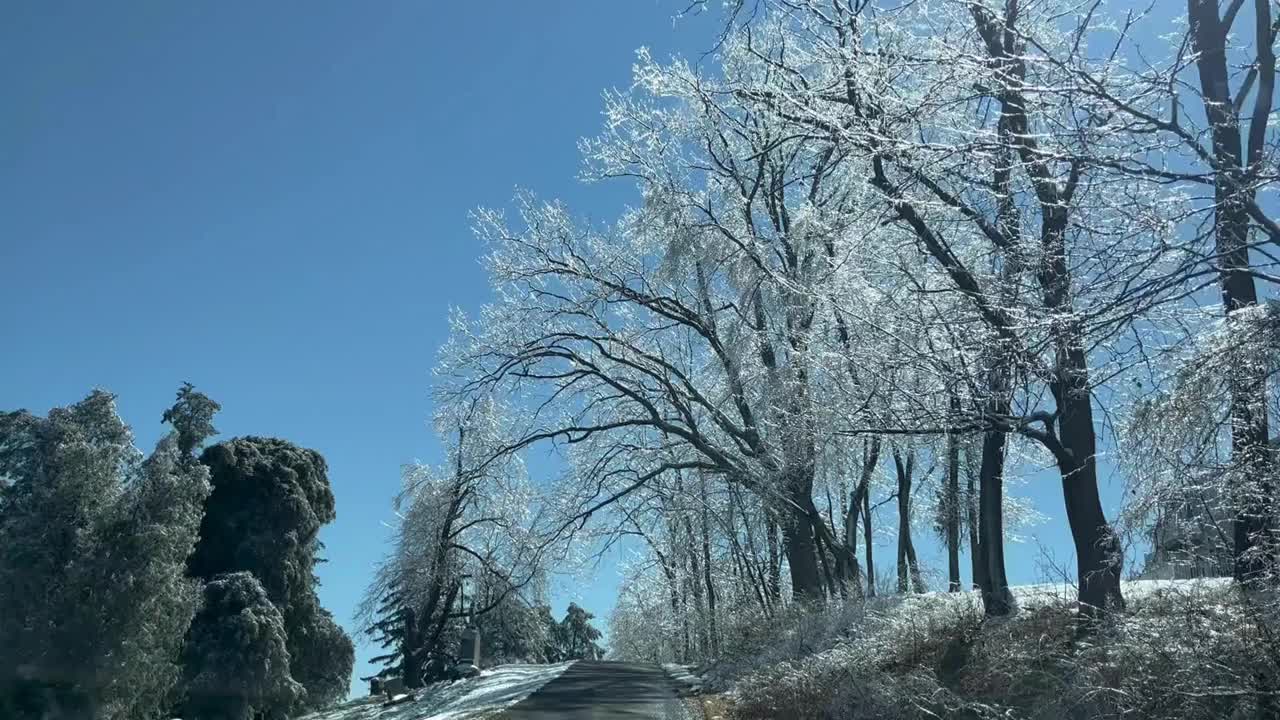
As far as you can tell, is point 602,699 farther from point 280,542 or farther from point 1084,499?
point 280,542

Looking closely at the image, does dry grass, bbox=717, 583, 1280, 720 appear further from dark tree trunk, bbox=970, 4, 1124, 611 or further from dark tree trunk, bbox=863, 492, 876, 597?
dark tree trunk, bbox=863, 492, 876, 597

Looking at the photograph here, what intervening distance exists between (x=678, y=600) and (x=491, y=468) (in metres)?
21.3

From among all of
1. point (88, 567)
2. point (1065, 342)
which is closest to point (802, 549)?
point (1065, 342)

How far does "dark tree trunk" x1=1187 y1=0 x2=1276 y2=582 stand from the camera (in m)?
7.23

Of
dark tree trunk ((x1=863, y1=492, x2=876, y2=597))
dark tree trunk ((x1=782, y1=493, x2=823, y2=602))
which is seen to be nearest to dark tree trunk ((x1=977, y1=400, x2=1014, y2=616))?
dark tree trunk ((x1=782, y1=493, x2=823, y2=602))

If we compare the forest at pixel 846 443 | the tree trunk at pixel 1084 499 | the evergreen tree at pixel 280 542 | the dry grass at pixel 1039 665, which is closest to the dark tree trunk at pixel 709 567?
the forest at pixel 846 443

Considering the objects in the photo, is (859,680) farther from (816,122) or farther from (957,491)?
(957,491)

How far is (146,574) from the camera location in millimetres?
27281

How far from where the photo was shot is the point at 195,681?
104 feet

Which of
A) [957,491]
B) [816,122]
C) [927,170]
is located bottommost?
[957,491]

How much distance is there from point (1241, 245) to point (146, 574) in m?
26.8

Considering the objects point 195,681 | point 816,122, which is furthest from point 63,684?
point 816,122

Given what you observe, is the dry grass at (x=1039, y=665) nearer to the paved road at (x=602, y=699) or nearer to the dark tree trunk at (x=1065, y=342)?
the dark tree trunk at (x=1065, y=342)

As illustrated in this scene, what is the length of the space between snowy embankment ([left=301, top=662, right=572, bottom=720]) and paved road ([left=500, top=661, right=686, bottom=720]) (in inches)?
15.3
